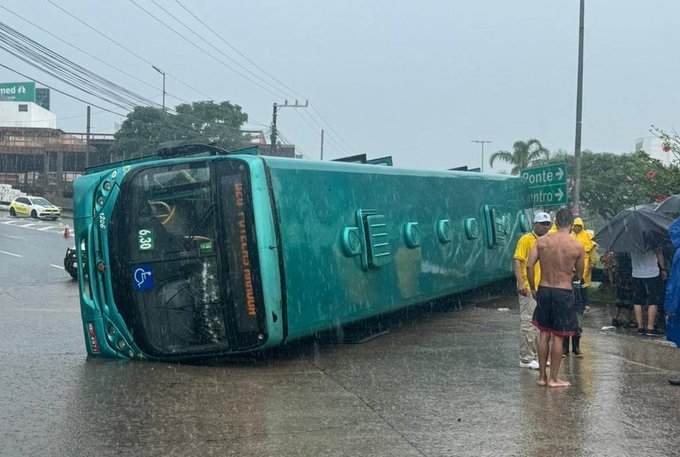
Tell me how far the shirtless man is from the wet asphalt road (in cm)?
41

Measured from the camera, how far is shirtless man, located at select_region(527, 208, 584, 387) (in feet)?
24.4

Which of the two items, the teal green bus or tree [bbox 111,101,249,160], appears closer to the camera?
the teal green bus

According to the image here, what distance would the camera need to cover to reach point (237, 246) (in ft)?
26.2

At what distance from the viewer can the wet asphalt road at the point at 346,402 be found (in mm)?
5570

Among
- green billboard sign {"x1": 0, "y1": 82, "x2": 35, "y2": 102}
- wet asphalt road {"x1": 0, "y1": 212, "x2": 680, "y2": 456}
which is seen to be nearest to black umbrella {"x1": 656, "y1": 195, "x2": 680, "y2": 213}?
wet asphalt road {"x1": 0, "y1": 212, "x2": 680, "y2": 456}

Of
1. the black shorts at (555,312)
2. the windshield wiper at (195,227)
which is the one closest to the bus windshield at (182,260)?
the windshield wiper at (195,227)

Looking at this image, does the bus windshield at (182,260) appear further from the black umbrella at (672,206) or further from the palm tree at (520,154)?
the palm tree at (520,154)

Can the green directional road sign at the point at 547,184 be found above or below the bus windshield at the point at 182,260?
above

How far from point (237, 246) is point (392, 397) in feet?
7.21

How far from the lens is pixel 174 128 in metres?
47.6

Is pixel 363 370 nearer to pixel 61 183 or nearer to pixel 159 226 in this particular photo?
pixel 159 226

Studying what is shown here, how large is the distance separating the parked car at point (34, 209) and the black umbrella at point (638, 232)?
126ft

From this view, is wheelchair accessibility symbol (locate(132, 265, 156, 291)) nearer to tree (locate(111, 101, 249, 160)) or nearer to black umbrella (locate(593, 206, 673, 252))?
black umbrella (locate(593, 206, 673, 252))

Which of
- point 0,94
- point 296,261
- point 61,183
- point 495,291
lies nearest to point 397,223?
point 296,261
